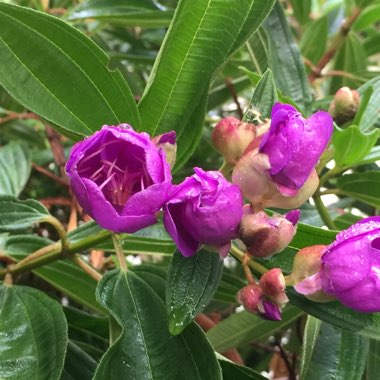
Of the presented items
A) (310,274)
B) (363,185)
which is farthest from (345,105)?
(310,274)

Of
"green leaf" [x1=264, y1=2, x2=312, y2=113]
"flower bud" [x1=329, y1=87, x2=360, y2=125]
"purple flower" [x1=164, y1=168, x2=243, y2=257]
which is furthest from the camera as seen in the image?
"green leaf" [x1=264, y1=2, x2=312, y2=113]

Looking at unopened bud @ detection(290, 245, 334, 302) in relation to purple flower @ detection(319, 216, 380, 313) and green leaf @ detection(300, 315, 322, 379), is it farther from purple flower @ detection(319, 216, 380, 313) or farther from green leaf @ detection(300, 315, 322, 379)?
green leaf @ detection(300, 315, 322, 379)

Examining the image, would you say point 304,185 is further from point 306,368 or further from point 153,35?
point 153,35

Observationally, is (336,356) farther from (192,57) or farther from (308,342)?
(192,57)

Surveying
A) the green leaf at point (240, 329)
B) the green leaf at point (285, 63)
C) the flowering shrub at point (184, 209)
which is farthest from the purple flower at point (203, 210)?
the green leaf at point (285, 63)

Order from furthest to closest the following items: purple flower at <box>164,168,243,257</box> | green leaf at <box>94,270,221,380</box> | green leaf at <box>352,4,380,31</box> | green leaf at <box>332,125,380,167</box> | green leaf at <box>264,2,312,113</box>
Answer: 1. green leaf at <box>352,4,380,31</box>
2. green leaf at <box>264,2,312,113</box>
3. green leaf at <box>332,125,380,167</box>
4. green leaf at <box>94,270,221,380</box>
5. purple flower at <box>164,168,243,257</box>

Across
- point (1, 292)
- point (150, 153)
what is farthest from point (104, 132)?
point (1, 292)

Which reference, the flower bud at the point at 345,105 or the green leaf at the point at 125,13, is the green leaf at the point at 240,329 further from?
the green leaf at the point at 125,13

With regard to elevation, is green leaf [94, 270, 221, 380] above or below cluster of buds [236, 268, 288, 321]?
below

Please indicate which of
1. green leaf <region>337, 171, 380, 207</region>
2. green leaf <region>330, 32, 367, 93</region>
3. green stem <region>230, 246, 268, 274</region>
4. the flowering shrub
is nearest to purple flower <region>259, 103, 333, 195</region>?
the flowering shrub
